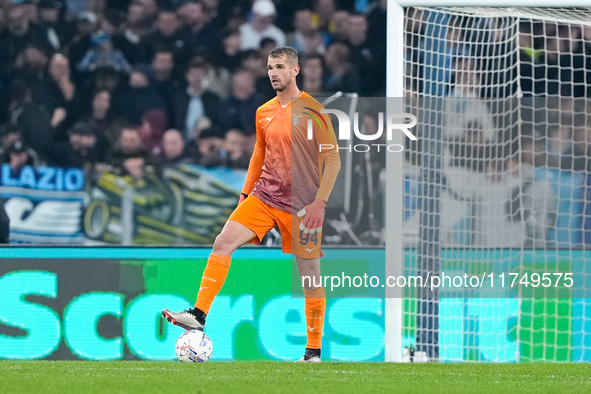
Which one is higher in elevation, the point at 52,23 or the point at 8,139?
the point at 52,23

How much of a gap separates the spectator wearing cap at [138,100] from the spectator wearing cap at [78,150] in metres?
0.39

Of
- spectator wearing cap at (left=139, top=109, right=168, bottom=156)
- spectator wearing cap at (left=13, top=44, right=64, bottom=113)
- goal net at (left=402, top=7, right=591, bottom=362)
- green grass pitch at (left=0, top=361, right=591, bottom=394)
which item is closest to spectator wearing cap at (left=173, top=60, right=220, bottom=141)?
spectator wearing cap at (left=139, top=109, right=168, bottom=156)

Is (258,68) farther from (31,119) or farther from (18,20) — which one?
(18,20)

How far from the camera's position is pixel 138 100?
8.87m

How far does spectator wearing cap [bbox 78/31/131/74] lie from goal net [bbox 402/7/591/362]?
112 inches

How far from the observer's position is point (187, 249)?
25.1 ft

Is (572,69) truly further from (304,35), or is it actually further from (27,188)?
(27,188)

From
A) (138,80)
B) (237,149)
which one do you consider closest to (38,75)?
(138,80)

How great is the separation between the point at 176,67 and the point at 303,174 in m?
3.33

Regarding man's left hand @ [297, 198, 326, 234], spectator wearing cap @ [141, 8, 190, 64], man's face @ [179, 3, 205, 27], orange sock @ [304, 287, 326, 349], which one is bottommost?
orange sock @ [304, 287, 326, 349]

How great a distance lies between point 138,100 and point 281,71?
3225 mm

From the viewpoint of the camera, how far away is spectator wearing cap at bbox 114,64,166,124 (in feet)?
28.9

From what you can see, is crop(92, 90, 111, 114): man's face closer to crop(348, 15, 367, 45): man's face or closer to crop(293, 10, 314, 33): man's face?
crop(293, 10, 314, 33): man's face

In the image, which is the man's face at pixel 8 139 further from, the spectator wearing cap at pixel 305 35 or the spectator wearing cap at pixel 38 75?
the spectator wearing cap at pixel 305 35
